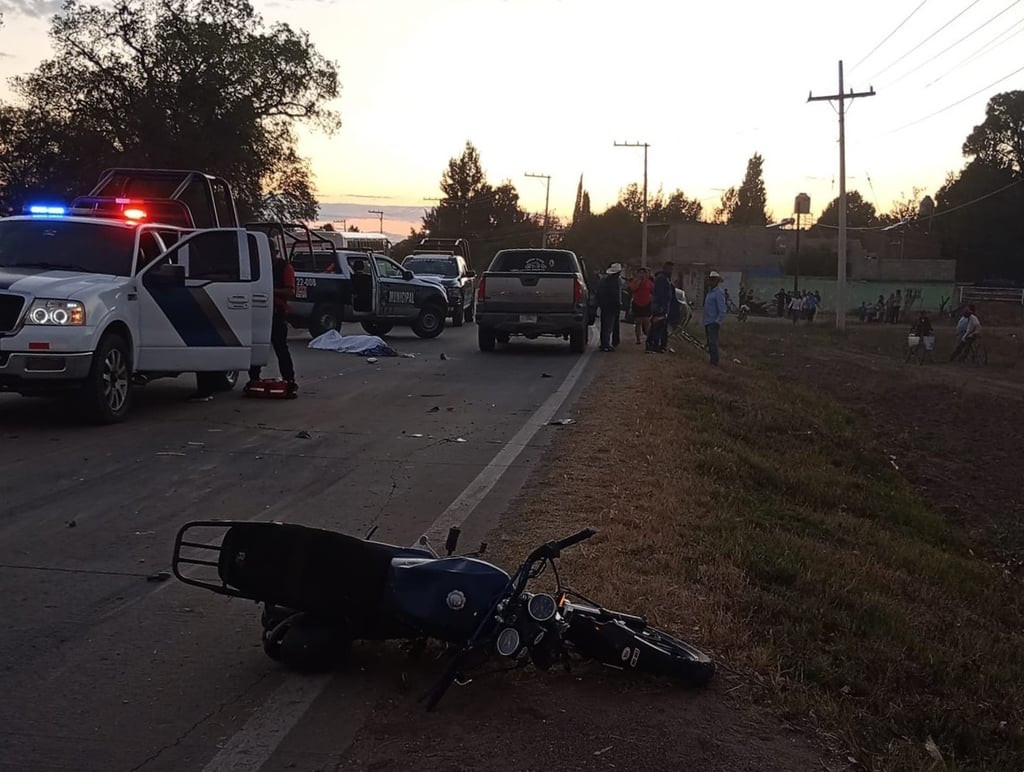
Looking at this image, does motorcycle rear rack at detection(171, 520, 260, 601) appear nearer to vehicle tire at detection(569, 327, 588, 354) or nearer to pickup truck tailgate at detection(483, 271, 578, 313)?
pickup truck tailgate at detection(483, 271, 578, 313)

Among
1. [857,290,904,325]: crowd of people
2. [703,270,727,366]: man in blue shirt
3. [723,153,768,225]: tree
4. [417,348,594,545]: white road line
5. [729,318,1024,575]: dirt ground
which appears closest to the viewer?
[417,348,594,545]: white road line

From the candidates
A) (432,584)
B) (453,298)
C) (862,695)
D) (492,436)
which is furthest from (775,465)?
(453,298)

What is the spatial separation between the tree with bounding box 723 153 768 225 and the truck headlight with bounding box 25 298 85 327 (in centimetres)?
15878

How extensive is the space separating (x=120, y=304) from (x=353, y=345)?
9.67 meters

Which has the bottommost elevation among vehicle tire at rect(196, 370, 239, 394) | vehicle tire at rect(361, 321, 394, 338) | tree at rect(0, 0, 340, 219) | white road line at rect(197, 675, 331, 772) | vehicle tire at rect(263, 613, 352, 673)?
white road line at rect(197, 675, 331, 772)

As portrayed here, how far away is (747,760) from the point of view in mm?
3641

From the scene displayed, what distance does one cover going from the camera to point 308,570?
4227 millimetres

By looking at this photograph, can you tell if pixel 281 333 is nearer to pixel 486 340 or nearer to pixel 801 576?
pixel 801 576

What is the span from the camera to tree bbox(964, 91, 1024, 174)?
85562 mm

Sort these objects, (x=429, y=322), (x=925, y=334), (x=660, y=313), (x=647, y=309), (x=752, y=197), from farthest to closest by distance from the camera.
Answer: (x=752, y=197) → (x=925, y=334) → (x=429, y=322) → (x=647, y=309) → (x=660, y=313)

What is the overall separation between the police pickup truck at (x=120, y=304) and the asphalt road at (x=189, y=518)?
53 centimetres

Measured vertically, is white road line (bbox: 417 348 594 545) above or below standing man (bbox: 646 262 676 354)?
below

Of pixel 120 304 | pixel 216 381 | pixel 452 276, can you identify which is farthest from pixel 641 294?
pixel 120 304

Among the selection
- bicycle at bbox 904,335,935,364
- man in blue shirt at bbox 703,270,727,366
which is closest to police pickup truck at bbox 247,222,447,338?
man in blue shirt at bbox 703,270,727,366
